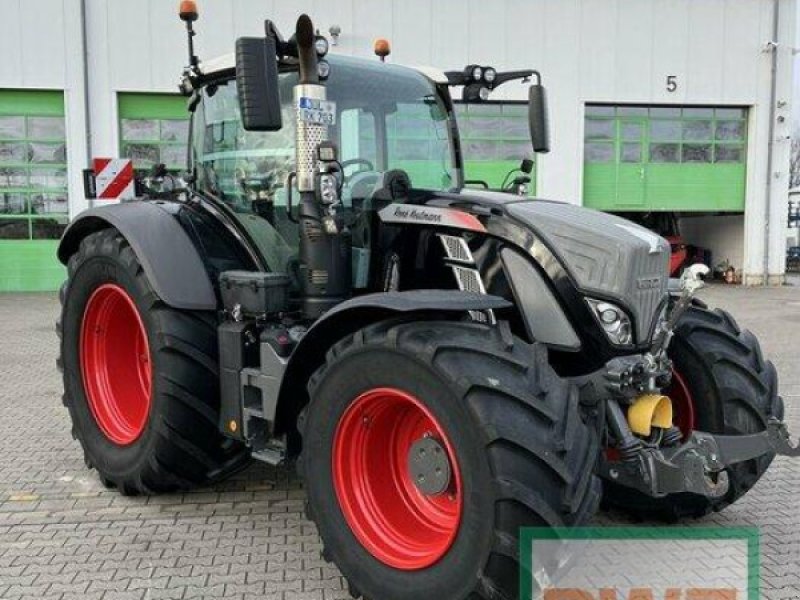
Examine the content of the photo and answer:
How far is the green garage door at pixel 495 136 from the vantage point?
1650 cm

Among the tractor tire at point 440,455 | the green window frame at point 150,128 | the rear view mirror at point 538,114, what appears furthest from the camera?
the green window frame at point 150,128

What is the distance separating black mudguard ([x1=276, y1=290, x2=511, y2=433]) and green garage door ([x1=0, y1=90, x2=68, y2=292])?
533 inches

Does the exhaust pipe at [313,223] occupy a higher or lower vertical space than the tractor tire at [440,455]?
higher

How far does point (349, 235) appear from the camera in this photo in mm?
3865

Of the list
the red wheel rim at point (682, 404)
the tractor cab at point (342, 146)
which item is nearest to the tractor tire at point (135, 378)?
the tractor cab at point (342, 146)

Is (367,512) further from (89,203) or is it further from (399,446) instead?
(89,203)

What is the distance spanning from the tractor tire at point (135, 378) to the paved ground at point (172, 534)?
0.20 m

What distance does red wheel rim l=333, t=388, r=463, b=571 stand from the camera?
10.3ft

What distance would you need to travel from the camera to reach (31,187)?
51.1 ft

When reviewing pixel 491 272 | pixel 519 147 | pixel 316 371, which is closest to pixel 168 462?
pixel 316 371

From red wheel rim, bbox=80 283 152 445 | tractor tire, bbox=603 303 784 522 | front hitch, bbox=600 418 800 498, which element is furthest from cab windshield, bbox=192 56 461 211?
front hitch, bbox=600 418 800 498

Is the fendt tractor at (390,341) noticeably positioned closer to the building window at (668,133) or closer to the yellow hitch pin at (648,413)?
the yellow hitch pin at (648,413)

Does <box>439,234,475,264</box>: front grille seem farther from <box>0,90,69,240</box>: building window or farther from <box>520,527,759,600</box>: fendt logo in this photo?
<box>0,90,69,240</box>: building window

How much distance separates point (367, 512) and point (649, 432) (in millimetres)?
1167
